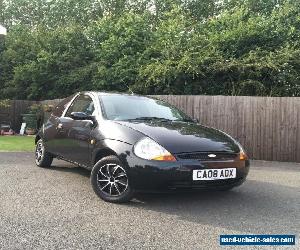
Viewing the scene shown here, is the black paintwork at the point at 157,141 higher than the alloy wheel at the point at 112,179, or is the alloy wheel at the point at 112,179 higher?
the black paintwork at the point at 157,141

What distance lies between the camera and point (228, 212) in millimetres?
5504

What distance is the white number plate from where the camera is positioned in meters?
5.44

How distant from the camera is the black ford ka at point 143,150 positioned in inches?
215

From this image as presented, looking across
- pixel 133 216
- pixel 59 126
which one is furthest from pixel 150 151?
pixel 59 126

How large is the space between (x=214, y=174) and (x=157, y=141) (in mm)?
807

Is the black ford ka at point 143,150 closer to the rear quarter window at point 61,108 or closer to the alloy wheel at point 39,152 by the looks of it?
the rear quarter window at point 61,108

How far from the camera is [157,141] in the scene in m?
5.62

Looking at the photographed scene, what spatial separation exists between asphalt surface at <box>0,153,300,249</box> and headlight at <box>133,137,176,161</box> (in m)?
0.65

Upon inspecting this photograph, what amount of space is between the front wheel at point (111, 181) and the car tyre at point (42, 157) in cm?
262

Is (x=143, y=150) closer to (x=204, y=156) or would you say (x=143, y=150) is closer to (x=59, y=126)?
(x=204, y=156)

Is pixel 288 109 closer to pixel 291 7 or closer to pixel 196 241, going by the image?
pixel 196 241

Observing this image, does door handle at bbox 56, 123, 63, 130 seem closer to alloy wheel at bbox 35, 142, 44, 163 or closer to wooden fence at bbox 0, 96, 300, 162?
alloy wheel at bbox 35, 142, 44, 163

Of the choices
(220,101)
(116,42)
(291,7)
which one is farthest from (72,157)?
(291,7)

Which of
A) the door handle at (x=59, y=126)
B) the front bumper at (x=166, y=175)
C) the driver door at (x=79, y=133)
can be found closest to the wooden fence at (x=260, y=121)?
the driver door at (x=79, y=133)
